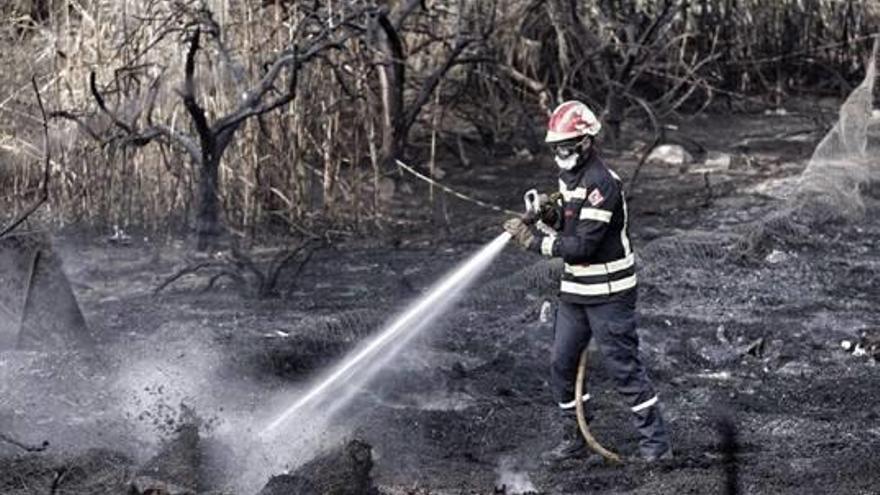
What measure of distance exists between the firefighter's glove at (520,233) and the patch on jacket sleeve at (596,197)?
0.34m

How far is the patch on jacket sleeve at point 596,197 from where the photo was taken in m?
7.52

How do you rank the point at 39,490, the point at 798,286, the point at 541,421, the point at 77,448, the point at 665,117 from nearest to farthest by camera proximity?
the point at 39,490 < the point at 77,448 < the point at 541,421 < the point at 798,286 < the point at 665,117

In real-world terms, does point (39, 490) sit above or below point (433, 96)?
below

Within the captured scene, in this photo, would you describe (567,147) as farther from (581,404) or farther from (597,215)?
(581,404)

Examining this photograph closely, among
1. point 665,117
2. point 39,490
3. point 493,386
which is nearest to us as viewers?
point 39,490

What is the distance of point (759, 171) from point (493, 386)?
621 centimetres

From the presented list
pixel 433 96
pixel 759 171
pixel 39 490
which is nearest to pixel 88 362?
pixel 39 490

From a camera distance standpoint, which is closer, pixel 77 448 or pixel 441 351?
pixel 77 448

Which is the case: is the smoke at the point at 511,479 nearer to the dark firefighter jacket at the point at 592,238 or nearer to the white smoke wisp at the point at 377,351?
the dark firefighter jacket at the point at 592,238

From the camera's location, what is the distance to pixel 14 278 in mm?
9352

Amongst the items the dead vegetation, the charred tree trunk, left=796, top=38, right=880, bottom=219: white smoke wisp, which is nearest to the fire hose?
the dead vegetation

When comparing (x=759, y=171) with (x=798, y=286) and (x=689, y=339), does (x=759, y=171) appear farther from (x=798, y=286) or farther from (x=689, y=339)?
(x=689, y=339)

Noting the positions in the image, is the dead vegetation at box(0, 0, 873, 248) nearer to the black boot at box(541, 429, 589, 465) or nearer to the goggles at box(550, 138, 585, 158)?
the goggles at box(550, 138, 585, 158)

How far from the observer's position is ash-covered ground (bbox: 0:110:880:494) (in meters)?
7.53
